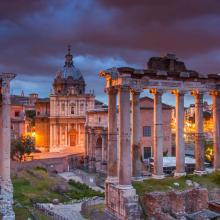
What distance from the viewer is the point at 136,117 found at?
23.0m

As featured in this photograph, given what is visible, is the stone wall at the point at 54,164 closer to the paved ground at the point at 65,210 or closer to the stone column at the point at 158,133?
the paved ground at the point at 65,210

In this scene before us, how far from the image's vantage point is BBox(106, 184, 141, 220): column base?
19.4 m

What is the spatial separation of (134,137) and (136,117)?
49.4 inches

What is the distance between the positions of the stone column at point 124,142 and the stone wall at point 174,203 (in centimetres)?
150

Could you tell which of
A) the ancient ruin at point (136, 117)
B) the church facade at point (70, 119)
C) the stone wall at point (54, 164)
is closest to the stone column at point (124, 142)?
the ancient ruin at point (136, 117)

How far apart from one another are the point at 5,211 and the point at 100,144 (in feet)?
110

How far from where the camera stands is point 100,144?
52.0 metres

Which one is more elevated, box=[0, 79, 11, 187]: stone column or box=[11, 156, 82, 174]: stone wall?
box=[0, 79, 11, 187]: stone column

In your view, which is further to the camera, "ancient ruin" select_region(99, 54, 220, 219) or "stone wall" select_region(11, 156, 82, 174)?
"stone wall" select_region(11, 156, 82, 174)

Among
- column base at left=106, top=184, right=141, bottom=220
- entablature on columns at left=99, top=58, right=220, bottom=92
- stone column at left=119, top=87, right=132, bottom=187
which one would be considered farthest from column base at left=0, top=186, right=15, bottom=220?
entablature on columns at left=99, top=58, right=220, bottom=92

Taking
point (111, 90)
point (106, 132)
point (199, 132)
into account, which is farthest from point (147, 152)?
A: point (111, 90)

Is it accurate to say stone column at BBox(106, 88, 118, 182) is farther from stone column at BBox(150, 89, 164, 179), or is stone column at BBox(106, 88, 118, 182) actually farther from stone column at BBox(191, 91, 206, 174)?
stone column at BBox(191, 91, 206, 174)

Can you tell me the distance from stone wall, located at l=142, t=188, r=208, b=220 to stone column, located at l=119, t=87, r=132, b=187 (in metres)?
1.50

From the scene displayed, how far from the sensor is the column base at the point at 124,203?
765 inches
